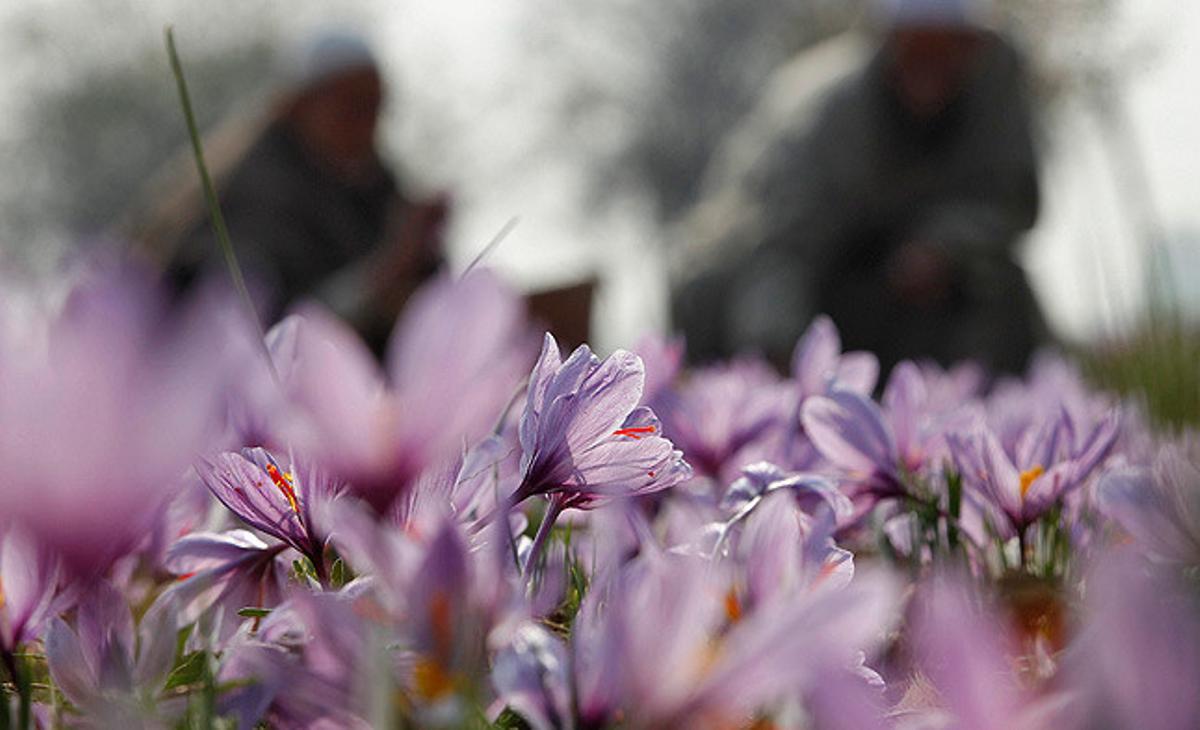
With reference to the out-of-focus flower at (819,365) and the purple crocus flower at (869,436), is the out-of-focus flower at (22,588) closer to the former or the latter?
the purple crocus flower at (869,436)

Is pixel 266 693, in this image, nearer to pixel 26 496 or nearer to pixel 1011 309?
pixel 26 496

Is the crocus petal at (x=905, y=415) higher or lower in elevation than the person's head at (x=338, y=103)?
higher

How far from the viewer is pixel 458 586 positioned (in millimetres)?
452

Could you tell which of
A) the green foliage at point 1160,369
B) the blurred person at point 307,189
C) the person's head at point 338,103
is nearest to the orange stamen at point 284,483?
the green foliage at point 1160,369

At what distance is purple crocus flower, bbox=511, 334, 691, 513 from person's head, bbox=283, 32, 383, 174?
7.07m

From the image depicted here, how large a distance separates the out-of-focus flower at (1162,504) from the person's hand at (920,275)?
16.2ft

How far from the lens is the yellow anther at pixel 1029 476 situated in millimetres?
923

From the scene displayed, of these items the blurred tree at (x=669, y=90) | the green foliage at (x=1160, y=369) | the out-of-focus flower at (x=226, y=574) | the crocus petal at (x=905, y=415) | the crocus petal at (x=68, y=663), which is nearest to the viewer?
the crocus petal at (x=68, y=663)

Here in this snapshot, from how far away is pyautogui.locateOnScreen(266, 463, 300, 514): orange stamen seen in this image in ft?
2.04

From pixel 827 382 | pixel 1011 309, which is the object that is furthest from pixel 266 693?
pixel 1011 309

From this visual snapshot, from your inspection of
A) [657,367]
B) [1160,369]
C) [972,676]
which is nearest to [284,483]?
[972,676]

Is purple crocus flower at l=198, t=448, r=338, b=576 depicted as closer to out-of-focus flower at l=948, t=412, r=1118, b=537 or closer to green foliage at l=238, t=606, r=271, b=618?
green foliage at l=238, t=606, r=271, b=618

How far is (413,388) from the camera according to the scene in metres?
0.47

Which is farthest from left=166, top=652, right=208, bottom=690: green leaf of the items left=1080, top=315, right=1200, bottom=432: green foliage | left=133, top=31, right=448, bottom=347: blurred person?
left=133, top=31, right=448, bottom=347: blurred person
